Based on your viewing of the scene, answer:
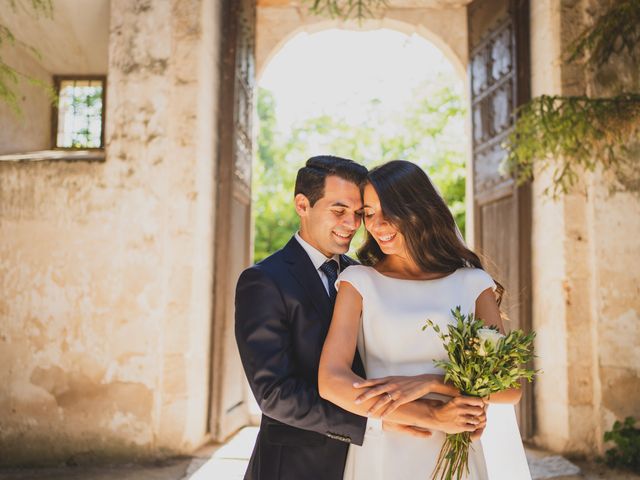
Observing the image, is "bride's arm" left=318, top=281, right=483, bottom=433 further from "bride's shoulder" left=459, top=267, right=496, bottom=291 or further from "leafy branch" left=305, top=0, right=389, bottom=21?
"leafy branch" left=305, top=0, right=389, bottom=21

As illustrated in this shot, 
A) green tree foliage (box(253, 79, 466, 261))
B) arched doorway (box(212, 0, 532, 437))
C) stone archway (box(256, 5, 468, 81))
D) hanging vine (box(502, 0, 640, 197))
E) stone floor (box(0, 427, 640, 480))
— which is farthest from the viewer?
green tree foliage (box(253, 79, 466, 261))

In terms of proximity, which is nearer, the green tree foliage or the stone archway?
the stone archway

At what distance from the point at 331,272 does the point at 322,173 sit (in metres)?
0.40

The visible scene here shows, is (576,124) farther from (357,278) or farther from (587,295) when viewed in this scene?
(357,278)

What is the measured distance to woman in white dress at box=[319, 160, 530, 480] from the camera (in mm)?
1891

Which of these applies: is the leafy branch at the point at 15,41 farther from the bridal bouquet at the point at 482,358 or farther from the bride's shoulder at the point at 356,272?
the bridal bouquet at the point at 482,358

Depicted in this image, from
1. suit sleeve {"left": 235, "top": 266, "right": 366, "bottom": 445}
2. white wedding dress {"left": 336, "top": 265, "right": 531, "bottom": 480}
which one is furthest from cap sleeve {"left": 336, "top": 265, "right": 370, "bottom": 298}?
suit sleeve {"left": 235, "top": 266, "right": 366, "bottom": 445}

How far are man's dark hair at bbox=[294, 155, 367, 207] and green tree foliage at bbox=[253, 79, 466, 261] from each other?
1180 cm

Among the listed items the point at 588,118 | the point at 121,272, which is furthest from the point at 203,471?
the point at 588,118

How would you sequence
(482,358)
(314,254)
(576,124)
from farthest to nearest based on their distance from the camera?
(576,124)
(314,254)
(482,358)

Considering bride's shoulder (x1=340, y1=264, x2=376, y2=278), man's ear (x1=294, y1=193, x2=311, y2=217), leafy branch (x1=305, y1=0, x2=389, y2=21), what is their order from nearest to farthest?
bride's shoulder (x1=340, y1=264, x2=376, y2=278)
man's ear (x1=294, y1=193, x2=311, y2=217)
leafy branch (x1=305, y1=0, x2=389, y2=21)

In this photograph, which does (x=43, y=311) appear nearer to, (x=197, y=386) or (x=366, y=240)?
(x=197, y=386)

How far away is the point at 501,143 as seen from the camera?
6.28 metres

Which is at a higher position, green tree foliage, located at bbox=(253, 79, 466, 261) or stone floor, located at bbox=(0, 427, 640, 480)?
green tree foliage, located at bbox=(253, 79, 466, 261)
